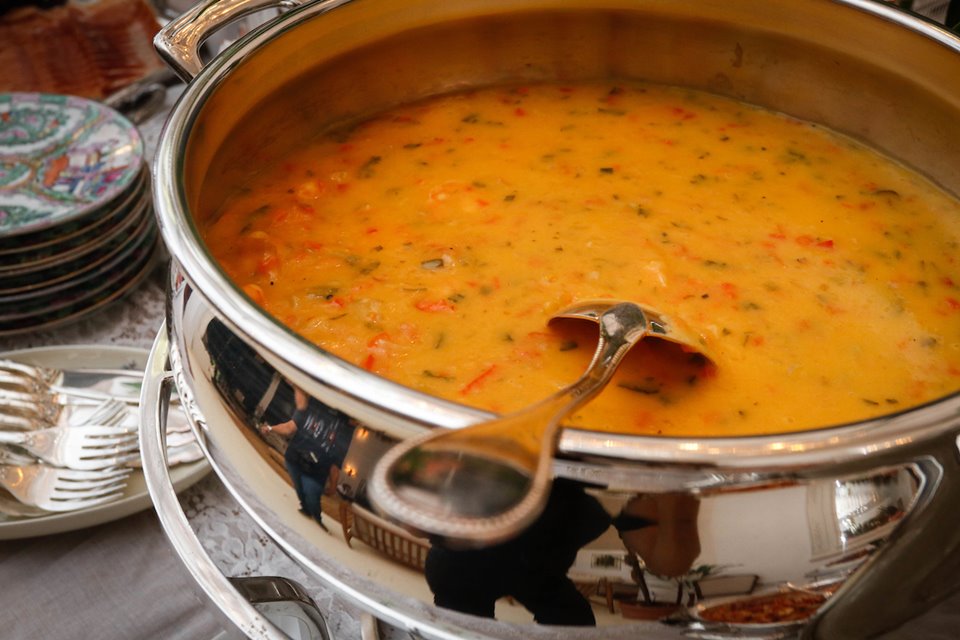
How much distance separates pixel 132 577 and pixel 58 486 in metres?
0.14

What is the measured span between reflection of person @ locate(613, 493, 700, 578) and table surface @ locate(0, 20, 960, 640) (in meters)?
0.48

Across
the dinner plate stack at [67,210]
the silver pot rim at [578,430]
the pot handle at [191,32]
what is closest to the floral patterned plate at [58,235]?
the dinner plate stack at [67,210]

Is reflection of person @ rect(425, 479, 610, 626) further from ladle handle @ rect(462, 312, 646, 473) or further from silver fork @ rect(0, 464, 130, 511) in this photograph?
silver fork @ rect(0, 464, 130, 511)

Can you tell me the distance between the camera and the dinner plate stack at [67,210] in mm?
1312

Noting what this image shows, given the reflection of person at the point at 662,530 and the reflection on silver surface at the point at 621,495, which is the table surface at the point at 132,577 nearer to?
the reflection on silver surface at the point at 621,495

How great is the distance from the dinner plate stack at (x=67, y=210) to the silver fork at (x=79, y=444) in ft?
0.97

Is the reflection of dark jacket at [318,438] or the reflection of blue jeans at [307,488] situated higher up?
the reflection of dark jacket at [318,438]

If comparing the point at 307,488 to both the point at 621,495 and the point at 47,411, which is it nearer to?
the point at 621,495

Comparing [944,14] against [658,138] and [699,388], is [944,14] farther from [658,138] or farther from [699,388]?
[699,388]

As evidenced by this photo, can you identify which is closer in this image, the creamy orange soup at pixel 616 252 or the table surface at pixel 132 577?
the creamy orange soup at pixel 616 252

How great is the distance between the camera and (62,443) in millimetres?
1108

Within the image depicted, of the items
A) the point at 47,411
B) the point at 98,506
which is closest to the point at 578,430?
the point at 98,506

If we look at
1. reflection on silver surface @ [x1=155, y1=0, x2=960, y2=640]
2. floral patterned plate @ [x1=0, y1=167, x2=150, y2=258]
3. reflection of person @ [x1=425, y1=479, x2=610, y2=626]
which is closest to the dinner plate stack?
floral patterned plate @ [x1=0, y1=167, x2=150, y2=258]

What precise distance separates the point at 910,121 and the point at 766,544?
32.4 inches
